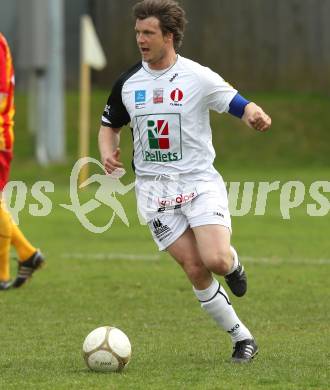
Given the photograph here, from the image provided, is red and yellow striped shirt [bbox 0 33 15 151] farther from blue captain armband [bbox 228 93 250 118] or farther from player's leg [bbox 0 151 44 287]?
blue captain armband [bbox 228 93 250 118]

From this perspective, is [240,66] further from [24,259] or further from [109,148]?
[109,148]

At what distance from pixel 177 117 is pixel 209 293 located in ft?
3.68

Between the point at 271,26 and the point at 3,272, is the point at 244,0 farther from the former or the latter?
the point at 3,272

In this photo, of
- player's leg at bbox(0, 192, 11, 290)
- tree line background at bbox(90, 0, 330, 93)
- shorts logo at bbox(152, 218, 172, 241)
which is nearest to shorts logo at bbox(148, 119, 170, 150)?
shorts logo at bbox(152, 218, 172, 241)

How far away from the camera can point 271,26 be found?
28.9 meters

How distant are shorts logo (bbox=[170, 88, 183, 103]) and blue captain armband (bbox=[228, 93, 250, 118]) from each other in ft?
1.07

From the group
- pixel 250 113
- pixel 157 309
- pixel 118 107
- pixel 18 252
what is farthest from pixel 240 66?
pixel 250 113

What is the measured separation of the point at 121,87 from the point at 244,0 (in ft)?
71.7

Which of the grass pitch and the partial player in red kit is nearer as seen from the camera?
the grass pitch

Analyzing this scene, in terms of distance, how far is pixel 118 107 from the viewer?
777 centimetres

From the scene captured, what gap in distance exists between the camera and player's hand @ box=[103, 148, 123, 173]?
7.51 m

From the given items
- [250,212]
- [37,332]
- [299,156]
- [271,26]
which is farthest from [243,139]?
[37,332]

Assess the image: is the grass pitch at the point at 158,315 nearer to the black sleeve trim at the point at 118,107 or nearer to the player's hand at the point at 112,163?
the player's hand at the point at 112,163

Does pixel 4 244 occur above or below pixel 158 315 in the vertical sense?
below
